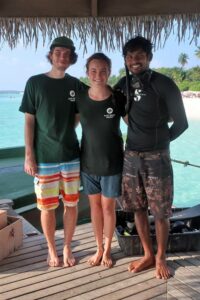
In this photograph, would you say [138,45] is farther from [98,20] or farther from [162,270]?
[162,270]

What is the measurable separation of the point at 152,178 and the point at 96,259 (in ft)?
2.45

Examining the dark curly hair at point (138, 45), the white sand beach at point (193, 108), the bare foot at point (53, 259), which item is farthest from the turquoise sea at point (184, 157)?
the white sand beach at point (193, 108)

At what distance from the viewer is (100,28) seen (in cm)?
296

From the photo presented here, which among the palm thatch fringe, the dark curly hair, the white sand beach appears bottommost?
the white sand beach

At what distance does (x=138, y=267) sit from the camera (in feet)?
8.07

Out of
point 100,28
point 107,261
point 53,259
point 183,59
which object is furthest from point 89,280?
point 183,59

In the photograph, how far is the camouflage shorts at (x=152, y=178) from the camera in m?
2.29

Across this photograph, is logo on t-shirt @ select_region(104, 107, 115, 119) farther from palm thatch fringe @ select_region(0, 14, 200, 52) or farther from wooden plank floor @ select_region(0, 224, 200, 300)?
wooden plank floor @ select_region(0, 224, 200, 300)

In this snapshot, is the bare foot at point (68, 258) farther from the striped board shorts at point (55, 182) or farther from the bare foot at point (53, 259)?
the striped board shorts at point (55, 182)

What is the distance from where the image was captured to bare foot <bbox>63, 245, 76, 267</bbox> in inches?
100

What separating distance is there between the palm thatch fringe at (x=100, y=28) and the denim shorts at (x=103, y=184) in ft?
4.02

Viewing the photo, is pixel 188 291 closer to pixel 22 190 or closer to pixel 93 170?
pixel 93 170

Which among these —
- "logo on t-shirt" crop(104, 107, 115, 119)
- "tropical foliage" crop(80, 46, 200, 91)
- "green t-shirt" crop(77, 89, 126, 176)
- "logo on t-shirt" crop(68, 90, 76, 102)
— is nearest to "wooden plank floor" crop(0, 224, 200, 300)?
"green t-shirt" crop(77, 89, 126, 176)

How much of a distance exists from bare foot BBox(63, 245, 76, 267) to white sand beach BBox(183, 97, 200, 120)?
2473 centimetres
